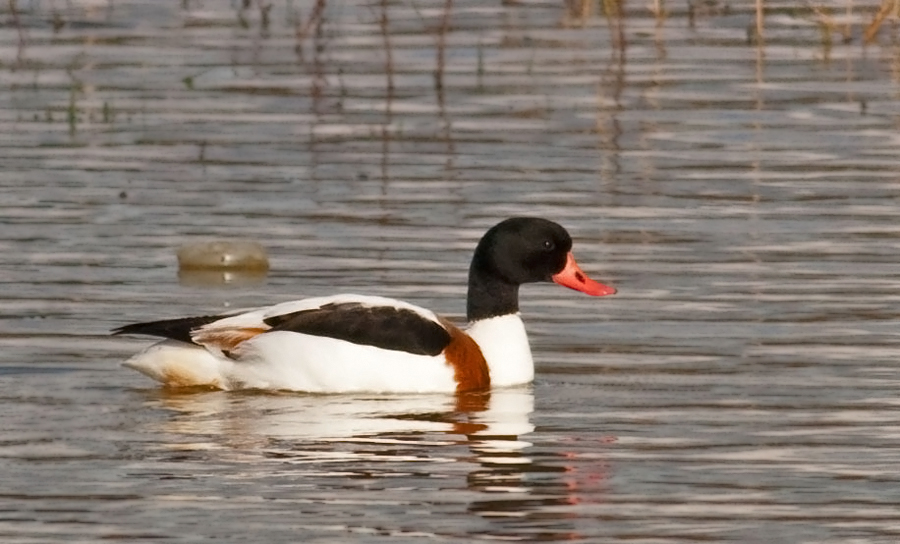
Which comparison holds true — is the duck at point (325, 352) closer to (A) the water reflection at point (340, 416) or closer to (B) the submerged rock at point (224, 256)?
(A) the water reflection at point (340, 416)

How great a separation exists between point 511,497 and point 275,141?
33.5ft

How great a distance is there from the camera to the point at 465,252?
50.0ft

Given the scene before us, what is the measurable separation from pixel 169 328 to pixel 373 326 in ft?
3.08

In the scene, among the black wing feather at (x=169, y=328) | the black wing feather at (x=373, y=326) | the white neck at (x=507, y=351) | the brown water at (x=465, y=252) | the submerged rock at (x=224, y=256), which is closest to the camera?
the brown water at (x=465, y=252)

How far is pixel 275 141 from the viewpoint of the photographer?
64.1 feet

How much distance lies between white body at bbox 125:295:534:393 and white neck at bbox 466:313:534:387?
27 cm

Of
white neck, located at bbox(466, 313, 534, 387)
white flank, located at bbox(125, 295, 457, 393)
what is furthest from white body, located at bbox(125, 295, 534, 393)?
white neck, located at bbox(466, 313, 534, 387)

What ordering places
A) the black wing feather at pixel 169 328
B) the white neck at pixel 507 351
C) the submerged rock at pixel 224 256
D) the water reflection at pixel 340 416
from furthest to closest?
the submerged rock at pixel 224 256, the white neck at pixel 507 351, the black wing feather at pixel 169 328, the water reflection at pixel 340 416

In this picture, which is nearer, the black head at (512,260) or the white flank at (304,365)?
the white flank at (304,365)

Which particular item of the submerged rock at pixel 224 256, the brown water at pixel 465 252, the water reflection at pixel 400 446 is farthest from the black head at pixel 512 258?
the submerged rock at pixel 224 256

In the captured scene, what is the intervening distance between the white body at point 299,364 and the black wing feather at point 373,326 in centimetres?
3

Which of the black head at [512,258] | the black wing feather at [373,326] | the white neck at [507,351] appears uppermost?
the black head at [512,258]

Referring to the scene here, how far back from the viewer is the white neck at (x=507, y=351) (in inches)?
484

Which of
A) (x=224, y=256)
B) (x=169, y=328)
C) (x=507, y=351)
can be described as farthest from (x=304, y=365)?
(x=224, y=256)
